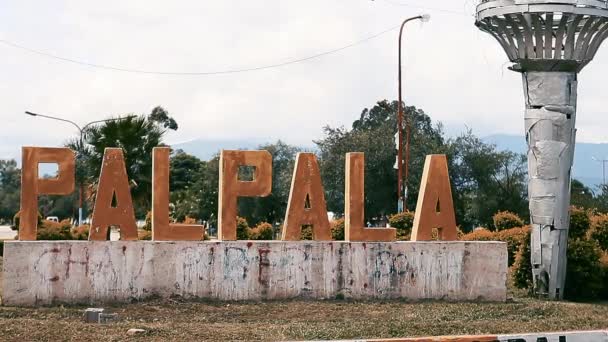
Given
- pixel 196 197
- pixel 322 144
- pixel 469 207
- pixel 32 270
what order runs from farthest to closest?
pixel 196 197
pixel 322 144
pixel 469 207
pixel 32 270

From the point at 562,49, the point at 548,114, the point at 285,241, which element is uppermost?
the point at 562,49

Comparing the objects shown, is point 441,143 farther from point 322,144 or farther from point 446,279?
point 446,279

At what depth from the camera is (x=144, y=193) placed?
123ft

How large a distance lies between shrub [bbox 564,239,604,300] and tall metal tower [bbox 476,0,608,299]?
0.53m

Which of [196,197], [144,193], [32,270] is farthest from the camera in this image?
[196,197]

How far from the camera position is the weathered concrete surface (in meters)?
21.7

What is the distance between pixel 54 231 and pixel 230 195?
13.5 m

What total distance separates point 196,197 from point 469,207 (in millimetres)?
20572

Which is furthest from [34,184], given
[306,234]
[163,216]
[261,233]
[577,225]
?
[261,233]

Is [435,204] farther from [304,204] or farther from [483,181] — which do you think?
[483,181]

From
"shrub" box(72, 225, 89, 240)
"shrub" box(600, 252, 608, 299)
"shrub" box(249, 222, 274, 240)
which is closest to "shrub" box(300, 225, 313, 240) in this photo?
"shrub" box(249, 222, 274, 240)

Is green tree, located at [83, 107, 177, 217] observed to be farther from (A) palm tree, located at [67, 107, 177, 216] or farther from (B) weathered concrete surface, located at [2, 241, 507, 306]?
(B) weathered concrete surface, located at [2, 241, 507, 306]

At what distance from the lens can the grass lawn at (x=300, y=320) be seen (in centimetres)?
1714

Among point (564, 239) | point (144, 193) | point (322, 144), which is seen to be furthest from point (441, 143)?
point (564, 239)
